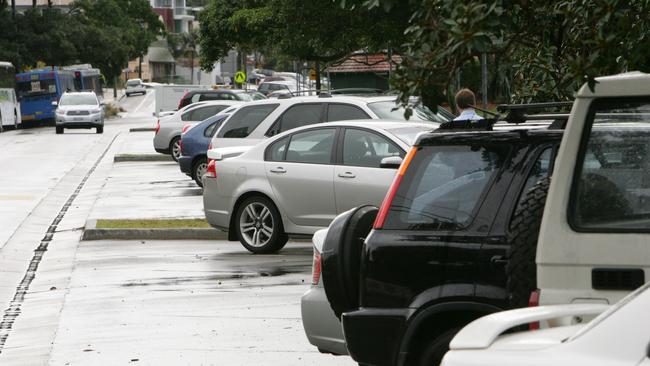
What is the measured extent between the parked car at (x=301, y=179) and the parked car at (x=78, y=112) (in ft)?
130

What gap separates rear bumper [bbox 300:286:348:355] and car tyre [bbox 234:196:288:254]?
6.78 m

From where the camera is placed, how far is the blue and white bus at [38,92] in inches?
2515

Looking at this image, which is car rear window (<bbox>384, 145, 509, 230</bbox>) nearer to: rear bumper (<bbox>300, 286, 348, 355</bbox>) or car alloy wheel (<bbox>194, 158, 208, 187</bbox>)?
rear bumper (<bbox>300, 286, 348, 355</bbox>)

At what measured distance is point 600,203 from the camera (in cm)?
562

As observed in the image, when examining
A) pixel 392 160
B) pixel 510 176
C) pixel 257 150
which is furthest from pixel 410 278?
pixel 257 150

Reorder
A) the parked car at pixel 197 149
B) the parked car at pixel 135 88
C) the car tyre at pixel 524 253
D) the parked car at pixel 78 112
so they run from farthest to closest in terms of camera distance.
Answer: the parked car at pixel 135 88 < the parked car at pixel 78 112 < the parked car at pixel 197 149 < the car tyre at pixel 524 253

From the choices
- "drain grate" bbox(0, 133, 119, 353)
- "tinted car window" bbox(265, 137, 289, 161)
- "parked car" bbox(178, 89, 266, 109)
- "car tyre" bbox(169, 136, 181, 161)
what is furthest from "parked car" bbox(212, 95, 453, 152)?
"parked car" bbox(178, 89, 266, 109)

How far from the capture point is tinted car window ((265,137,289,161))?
15.2 meters

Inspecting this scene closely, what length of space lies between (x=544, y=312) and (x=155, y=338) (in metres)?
6.03

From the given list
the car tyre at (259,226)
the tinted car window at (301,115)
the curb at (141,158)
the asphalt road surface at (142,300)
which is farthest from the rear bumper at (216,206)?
the curb at (141,158)

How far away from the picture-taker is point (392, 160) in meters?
13.3

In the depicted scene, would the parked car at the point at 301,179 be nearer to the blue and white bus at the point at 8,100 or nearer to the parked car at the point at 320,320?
the parked car at the point at 320,320

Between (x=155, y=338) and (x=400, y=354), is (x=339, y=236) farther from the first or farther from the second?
(x=155, y=338)

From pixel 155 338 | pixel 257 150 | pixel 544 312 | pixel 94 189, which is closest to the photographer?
pixel 544 312
